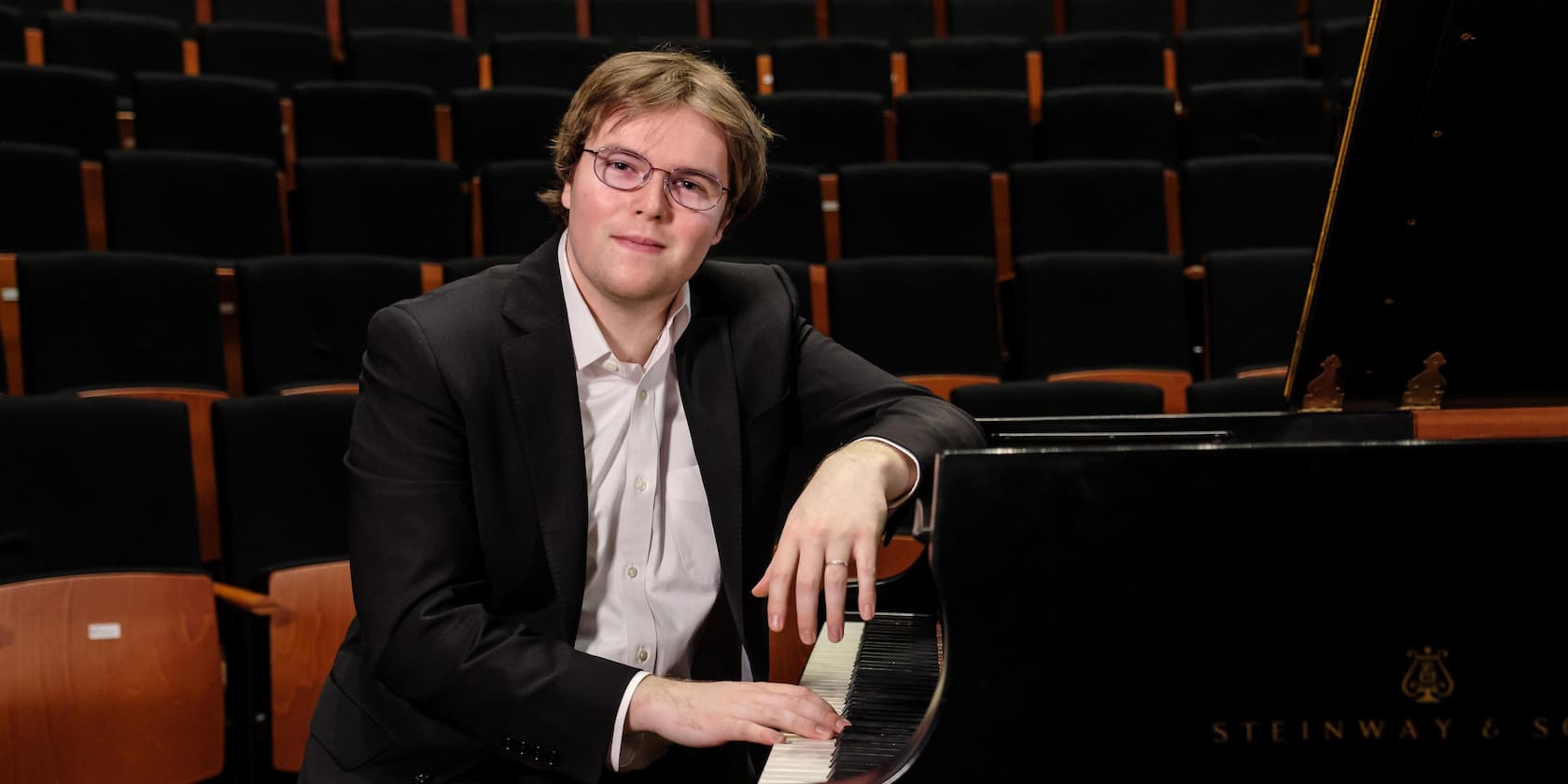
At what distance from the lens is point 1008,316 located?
66.5 inches

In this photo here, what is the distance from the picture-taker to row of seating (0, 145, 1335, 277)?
1.59 metres

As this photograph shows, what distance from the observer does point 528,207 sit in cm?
168

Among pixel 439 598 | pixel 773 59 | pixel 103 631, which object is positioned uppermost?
pixel 773 59

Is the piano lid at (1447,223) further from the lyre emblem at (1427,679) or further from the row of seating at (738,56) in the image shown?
the row of seating at (738,56)

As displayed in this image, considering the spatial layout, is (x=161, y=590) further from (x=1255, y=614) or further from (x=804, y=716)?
(x=1255, y=614)

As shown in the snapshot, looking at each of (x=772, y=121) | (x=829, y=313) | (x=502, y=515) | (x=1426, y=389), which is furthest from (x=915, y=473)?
(x=772, y=121)

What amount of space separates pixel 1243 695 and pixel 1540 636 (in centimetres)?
9

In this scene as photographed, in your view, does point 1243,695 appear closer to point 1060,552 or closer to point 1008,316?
point 1060,552

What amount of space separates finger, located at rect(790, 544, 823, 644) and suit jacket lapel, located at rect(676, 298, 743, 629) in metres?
0.15

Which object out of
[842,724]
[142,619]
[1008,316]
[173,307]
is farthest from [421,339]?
[1008,316]

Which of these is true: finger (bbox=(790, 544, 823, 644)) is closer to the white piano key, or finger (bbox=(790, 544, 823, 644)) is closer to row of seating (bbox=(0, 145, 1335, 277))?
the white piano key

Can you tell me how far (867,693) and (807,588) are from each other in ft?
0.29

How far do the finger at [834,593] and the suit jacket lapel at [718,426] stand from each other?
0.15 meters

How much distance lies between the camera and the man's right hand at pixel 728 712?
1.55ft
